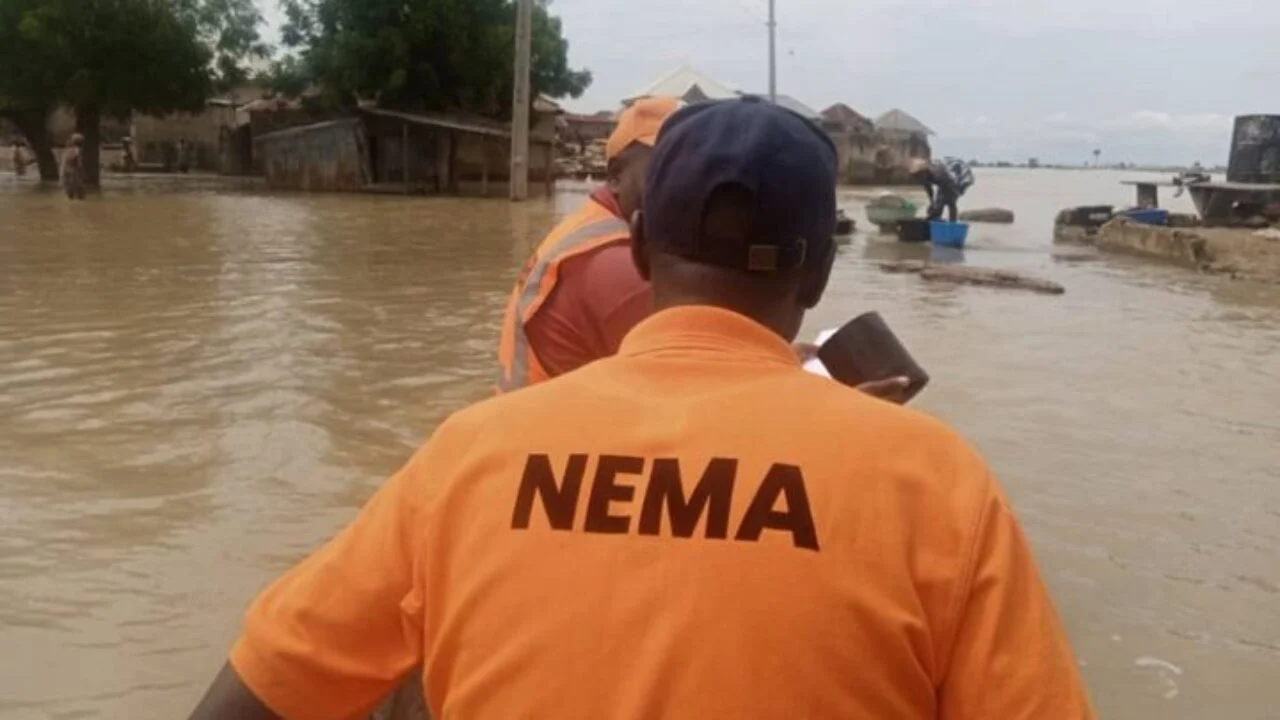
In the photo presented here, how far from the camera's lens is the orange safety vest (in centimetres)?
303

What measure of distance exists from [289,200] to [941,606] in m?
30.5

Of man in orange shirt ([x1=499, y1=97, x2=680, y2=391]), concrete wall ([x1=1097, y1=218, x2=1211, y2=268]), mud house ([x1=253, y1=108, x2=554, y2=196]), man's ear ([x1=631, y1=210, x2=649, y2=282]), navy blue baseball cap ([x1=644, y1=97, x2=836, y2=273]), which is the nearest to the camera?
navy blue baseball cap ([x1=644, y1=97, x2=836, y2=273])

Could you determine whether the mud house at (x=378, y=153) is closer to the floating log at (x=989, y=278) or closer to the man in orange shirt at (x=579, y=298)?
the floating log at (x=989, y=278)

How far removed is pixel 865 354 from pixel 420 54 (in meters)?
33.4

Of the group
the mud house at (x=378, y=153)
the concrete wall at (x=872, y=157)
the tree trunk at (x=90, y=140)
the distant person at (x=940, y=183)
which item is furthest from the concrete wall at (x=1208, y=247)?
the concrete wall at (x=872, y=157)

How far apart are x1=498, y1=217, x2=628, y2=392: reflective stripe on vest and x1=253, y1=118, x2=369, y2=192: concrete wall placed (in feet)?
110

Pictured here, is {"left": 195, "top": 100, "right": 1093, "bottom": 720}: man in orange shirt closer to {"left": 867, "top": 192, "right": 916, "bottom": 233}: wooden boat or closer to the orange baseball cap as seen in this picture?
the orange baseball cap

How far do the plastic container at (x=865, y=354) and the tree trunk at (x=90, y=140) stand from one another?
110ft

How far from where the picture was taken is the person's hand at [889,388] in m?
2.65

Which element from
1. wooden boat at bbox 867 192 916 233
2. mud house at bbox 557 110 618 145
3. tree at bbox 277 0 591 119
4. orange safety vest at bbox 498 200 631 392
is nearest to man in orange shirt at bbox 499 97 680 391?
orange safety vest at bbox 498 200 631 392

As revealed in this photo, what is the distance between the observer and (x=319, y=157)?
120 feet

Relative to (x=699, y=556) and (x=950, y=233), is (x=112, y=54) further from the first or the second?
(x=699, y=556)

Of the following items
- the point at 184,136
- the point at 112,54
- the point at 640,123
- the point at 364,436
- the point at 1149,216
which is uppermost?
the point at 112,54

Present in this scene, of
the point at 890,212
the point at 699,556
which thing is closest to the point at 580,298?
the point at 699,556
